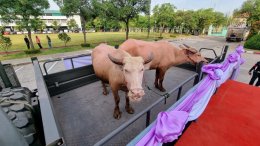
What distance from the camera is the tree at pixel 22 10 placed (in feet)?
35.3

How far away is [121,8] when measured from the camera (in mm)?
15469

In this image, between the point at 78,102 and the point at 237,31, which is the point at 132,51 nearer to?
the point at 78,102

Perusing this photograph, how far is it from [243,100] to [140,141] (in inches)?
164

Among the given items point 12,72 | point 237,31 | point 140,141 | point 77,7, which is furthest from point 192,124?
point 237,31

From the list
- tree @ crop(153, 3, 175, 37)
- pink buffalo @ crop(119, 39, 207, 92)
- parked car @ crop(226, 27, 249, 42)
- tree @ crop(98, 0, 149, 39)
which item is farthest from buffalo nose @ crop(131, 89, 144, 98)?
parked car @ crop(226, 27, 249, 42)

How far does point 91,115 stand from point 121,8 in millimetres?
15008

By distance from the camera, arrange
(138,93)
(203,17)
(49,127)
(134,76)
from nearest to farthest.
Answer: (49,127) → (138,93) → (134,76) → (203,17)

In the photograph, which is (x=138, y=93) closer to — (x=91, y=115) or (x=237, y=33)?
(x=91, y=115)

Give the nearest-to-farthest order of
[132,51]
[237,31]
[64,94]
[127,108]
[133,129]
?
[133,129], [127,108], [64,94], [132,51], [237,31]

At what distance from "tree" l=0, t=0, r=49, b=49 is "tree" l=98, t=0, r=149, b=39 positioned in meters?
5.85

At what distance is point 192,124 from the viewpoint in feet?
9.87

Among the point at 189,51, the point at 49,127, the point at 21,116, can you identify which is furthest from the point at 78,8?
the point at 49,127

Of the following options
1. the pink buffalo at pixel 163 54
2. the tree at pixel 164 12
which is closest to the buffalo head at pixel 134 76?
the pink buffalo at pixel 163 54

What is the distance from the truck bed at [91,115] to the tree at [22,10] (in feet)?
38.2
